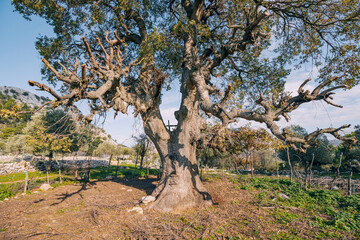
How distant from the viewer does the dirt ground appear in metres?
4.49

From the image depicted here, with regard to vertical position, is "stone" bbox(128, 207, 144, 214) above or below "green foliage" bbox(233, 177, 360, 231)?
below

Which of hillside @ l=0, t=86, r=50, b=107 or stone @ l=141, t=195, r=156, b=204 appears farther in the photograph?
hillside @ l=0, t=86, r=50, b=107

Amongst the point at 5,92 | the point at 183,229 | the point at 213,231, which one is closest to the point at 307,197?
the point at 213,231

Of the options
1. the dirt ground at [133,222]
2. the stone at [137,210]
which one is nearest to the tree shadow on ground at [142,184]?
the dirt ground at [133,222]

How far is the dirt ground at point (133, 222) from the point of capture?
4492mm

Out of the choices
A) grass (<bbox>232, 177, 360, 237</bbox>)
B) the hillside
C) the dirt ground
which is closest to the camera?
the dirt ground

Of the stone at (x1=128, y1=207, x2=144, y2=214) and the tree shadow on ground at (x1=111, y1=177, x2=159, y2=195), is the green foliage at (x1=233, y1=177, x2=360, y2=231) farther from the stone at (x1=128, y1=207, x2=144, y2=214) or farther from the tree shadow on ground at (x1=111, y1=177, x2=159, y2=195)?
the tree shadow on ground at (x1=111, y1=177, x2=159, y2=195)

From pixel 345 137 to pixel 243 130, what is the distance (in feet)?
24.0

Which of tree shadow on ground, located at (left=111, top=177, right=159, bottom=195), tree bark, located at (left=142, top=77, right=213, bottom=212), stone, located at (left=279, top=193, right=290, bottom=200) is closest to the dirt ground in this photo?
tree bark, located at (left=142, top=77, right=213, bottom=212)

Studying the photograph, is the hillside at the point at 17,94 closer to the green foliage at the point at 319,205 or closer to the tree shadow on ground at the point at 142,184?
the tree shadow on ground at the point at 142,184

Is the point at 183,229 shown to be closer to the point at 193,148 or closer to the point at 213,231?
the point at 213,231

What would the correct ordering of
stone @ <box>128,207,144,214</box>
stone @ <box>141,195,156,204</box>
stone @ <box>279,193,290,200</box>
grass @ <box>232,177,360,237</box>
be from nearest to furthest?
grass @ <box>232,177,360,237</box>
stone @ <box>128,207,144,214</box>
stone @ <box>141,195,156,204</box>
stone @ <box>279,193,290,200</box>

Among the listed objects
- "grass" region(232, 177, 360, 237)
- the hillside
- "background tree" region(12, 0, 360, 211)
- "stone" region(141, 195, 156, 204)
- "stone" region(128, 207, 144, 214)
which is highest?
the hillside

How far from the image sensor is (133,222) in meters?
5.32
